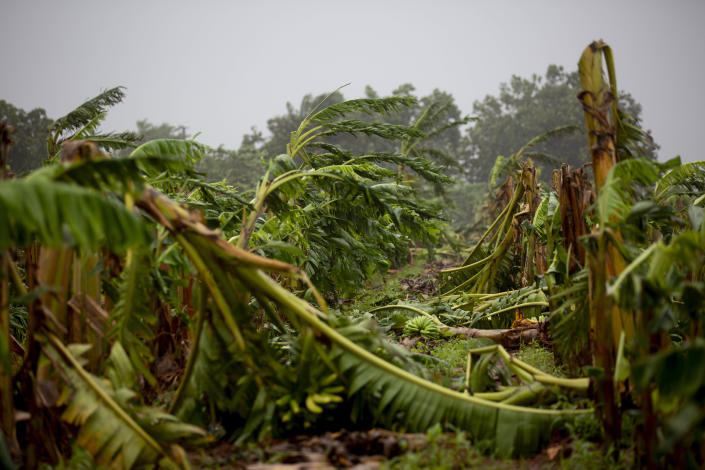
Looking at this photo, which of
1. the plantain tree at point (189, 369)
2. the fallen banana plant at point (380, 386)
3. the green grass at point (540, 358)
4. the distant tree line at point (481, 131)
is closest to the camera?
the plantain tree at point (189, 369)

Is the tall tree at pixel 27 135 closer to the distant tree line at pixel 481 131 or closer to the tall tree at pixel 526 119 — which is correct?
the distant tree line at pixel 481 131

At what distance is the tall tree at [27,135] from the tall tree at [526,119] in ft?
110

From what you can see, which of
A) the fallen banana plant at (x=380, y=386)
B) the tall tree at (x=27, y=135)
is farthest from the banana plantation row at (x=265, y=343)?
the tall tree at (x=27, y=135)

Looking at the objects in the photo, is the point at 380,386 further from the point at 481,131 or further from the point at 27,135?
the point at 481,131

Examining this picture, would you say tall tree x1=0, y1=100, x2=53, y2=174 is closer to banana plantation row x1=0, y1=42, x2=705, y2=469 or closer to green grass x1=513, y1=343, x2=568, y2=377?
banana plantation row x1=0, y1=42, x2=705, y2=469

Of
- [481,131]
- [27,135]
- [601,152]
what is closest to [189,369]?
[601,152]

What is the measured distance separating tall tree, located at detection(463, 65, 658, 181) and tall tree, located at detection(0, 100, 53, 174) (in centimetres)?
3362

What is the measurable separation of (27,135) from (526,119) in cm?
3965

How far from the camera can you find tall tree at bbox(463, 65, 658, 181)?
40.2 meters

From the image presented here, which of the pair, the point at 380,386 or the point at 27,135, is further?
the point at 27,135

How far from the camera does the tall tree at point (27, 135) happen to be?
2183cm

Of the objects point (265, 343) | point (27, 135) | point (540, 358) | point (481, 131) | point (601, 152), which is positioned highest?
point (481, 131)

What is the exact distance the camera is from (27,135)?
74.8 feet

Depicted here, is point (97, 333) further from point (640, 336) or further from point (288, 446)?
point (640, 336)
